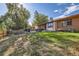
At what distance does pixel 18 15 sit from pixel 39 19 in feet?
0.92

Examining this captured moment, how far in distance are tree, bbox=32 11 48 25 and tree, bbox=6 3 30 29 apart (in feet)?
0.34

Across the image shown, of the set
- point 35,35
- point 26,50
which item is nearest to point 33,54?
point 26,50

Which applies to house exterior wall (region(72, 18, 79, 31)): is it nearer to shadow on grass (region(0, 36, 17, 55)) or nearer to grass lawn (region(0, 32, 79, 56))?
grass lawn (region(0, 32, 79, 56))

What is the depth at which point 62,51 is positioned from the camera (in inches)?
90.6

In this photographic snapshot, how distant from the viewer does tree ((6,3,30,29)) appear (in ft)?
7.71

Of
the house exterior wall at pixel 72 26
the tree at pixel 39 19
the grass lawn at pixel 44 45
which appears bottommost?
the grass lawn at pixel 44 45

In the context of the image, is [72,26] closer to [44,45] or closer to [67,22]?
[67,22]

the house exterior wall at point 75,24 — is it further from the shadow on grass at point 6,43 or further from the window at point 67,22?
the shadow on grass at point 6,43

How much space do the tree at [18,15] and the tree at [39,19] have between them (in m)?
0.10

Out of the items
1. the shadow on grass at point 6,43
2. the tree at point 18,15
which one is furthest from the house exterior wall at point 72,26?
the shadow on grass at point 6,43

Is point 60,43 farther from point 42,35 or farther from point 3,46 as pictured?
point 3,46

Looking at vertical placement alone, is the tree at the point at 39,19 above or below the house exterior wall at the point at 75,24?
above

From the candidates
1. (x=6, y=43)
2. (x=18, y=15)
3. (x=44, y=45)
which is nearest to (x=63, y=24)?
(x=44, y=45)

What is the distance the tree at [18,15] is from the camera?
235 cm
